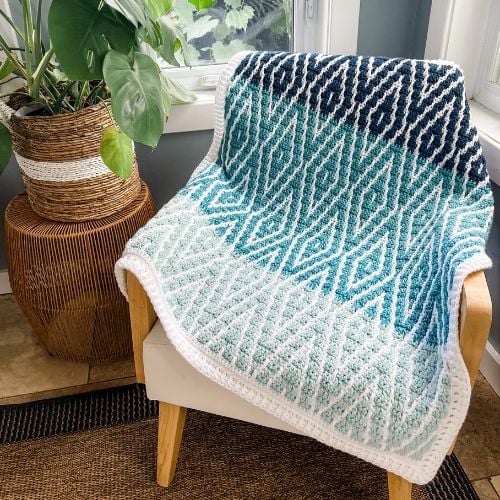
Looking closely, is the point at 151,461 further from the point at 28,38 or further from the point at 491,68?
the point at 491,68

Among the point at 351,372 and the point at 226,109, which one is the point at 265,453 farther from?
the point at 226,109

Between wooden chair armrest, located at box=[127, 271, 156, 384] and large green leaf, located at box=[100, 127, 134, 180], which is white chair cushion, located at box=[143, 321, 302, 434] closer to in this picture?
wooden chair armrest, located at box=[127, 271, 156, 384]

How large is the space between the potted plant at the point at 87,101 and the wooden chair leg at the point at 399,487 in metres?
0.74

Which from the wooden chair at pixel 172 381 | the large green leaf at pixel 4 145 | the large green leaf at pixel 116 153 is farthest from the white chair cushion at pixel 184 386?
the large green leaf at pixel 4 145

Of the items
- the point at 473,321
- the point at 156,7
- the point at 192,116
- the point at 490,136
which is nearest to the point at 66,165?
the point at 156,7

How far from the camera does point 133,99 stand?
0.93 m

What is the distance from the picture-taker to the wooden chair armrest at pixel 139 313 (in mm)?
1011

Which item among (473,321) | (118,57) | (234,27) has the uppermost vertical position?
(118,57)

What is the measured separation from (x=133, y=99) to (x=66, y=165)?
36 cm

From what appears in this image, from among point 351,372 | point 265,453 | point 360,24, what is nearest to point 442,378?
point 351,372

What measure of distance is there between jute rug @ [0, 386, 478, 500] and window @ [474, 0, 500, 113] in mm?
973

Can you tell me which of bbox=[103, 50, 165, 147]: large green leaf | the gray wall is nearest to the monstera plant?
bbox=[103, 50, 165, 147]: large green leaf

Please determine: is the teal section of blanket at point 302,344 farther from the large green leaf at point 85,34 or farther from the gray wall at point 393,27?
the gray wall at point 393,27

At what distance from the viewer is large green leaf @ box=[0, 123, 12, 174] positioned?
1160 millimetres
